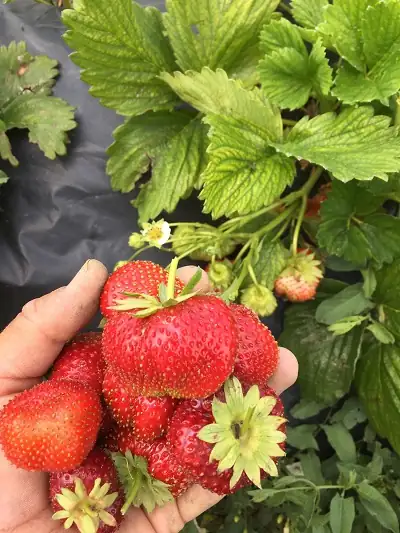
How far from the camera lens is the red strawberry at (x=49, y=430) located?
2.32 feet

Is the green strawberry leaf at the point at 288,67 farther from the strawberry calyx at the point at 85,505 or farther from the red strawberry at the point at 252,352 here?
the strawberry calyx at the point at 85,505

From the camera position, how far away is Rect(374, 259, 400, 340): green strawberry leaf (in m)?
1.11

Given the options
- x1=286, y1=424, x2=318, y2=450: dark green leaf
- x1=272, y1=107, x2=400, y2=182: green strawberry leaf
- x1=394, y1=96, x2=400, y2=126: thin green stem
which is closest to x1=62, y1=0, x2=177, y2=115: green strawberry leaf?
x1=272, y1=107, x2=400, y2=182: green strawberry leaf

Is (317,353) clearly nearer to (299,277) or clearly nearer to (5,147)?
(299,277)

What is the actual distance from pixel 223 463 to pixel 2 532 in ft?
1.31

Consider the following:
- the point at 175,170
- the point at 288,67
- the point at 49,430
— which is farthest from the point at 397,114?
the point at 49,430

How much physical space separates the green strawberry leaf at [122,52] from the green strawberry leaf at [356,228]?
368 millimetres

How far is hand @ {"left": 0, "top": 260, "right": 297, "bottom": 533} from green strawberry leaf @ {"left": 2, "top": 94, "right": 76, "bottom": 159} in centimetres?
45

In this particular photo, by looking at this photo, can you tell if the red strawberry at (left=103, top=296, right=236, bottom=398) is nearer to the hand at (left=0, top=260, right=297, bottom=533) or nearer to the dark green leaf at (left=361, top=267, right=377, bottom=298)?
Answer: the hand at (left=0, top=260, right=297, bottom=533)

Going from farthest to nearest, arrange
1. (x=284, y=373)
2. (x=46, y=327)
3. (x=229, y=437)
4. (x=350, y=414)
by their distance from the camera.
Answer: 1. (x=350, y=414)
2. (x=284, y=373)
3. (x=46, y=327)
4. (x=229, y=437)

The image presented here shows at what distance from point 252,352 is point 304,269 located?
36cm

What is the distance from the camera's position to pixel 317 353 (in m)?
1.23

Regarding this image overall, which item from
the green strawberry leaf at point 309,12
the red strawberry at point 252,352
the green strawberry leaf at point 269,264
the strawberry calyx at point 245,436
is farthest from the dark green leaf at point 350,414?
the green strawberry leaf at point 309,12

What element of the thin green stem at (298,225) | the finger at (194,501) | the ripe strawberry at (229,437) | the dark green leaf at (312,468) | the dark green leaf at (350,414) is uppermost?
the ripe strawberry at (229,437)
